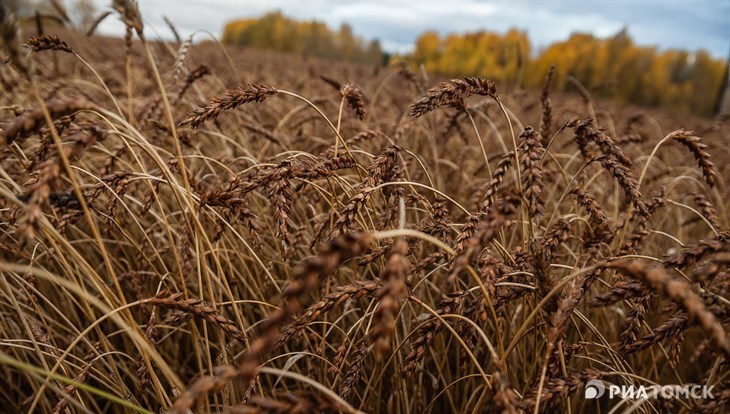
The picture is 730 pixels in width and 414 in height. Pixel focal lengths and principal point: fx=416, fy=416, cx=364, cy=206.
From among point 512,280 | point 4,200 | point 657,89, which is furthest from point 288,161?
point 657,89

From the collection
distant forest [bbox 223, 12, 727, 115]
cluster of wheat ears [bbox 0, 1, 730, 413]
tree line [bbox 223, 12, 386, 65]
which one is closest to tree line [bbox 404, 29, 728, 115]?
distant forest [bbox 223, 12, 727, 115]

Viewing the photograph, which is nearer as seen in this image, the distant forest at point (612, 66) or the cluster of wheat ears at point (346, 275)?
the cluster of wheat ears at point (346, 275)

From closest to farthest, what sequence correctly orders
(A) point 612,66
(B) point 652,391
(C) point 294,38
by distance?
(B) point 652,391 → (A) point 612,66 → (C) point 294,38

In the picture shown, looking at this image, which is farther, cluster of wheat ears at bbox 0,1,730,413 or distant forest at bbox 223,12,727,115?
distant forest at bbox 223,12,727,115

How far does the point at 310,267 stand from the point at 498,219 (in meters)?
0.40

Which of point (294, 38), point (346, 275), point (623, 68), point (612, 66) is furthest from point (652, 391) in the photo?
point (294, 38)

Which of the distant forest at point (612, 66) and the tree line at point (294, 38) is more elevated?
the tree line at point (294, 38)

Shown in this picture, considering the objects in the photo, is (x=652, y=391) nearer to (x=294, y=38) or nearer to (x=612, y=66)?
(x=612, y=66)

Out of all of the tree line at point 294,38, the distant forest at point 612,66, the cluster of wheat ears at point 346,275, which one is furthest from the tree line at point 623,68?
the cluster of wheat ears at point 346,275

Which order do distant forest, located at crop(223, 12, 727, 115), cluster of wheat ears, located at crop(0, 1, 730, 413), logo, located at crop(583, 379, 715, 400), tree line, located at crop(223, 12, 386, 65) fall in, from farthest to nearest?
1. tree line, located at crop(223, 12, 386, 65)
2. distant forest, located at crop(223, 12, 727, 115)
3. logo, located at crop(583, 379, 715, 400)
4. cluster of wheat ears, located at crop(0, 1, 730, 413)

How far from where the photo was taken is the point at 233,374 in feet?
2.40

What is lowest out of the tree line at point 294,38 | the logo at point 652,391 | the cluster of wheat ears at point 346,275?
the logo at point 652,391

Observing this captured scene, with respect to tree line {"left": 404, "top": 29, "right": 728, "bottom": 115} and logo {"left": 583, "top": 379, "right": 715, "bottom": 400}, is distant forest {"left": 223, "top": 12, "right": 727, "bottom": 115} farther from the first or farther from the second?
logo {"left": 583, "top": 379, "right": 715, "bottom": 400}

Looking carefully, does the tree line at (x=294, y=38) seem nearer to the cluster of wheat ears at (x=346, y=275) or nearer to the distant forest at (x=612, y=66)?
the distant forest at (x=612, y=66)
